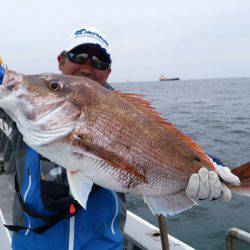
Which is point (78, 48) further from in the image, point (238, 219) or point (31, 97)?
point (238, 219)

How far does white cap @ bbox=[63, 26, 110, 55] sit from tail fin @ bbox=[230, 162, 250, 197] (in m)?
1.55

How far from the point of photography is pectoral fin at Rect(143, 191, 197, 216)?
2.48 meters

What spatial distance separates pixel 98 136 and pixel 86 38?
1.31 m

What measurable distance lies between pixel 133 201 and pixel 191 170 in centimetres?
720

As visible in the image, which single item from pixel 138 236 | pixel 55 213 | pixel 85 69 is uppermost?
pixel 85 69

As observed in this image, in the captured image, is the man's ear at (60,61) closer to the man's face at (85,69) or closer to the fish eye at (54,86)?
the man's face at (85,69)

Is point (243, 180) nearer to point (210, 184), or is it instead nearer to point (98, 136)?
point (210, 184)

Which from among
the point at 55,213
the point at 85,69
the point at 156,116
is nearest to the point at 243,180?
the point at 156,116

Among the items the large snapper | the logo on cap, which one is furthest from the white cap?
the large snapper

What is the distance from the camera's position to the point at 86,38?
10.4ft

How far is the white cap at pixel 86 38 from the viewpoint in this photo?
10.4ft

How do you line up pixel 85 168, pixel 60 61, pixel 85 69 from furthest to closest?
pixel 60 61 < pixel 85 69 < pixel 85 168

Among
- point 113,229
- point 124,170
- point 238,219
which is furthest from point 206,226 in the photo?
point 124,170

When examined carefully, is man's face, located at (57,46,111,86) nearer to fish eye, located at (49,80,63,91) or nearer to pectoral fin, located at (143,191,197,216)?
fish eye, located at (49,80,63,91)
